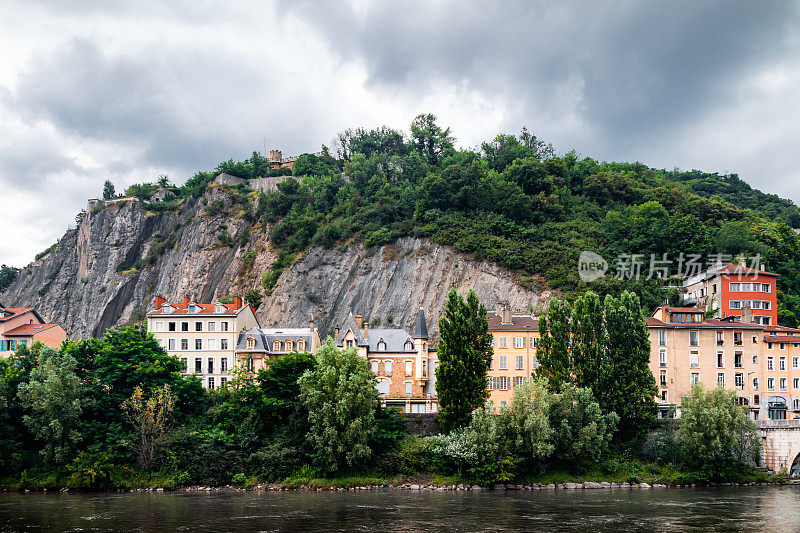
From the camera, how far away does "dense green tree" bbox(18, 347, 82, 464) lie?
2202 inches

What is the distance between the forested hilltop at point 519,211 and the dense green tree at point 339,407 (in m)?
36.8

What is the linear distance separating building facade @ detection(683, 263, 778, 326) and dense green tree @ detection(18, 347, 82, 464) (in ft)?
195

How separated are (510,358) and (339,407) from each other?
1912 centimetres

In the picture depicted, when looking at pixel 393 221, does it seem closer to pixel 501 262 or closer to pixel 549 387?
pixel 501 262

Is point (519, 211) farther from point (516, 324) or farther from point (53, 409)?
point (53, 409)

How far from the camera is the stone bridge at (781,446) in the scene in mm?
59781

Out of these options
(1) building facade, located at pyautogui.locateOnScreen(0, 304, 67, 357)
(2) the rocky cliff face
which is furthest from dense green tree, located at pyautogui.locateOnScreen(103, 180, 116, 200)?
(1) building facade, located at pyautogui.locateOnScreen(0, 304, 67, 357)

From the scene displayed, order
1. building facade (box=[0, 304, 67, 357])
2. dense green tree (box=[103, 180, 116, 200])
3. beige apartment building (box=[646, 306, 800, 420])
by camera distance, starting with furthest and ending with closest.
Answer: dense green tree (box=[103, 180, 116, 200]) < building facade (box=[0, 304, 67, 357]) < beige apartment building (box=[646, 306, 800, 420])

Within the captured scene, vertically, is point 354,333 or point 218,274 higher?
point 218,274

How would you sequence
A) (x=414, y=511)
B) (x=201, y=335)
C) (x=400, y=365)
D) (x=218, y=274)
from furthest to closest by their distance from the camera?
(x=218, y=274) < (x=201, y=335) < (x=400, y=365) < (x=414, y=511)

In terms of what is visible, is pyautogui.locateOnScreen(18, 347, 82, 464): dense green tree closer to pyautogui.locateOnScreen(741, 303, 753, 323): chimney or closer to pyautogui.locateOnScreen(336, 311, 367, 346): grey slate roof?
pyautogui.locateOnScreen(336, 311, 367, 346): grey slate roof

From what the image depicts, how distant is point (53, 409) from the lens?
186 ft

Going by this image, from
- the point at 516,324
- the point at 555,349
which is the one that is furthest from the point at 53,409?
the point at 516,324

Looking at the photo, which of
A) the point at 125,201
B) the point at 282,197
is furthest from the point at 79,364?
the point at 125,201
